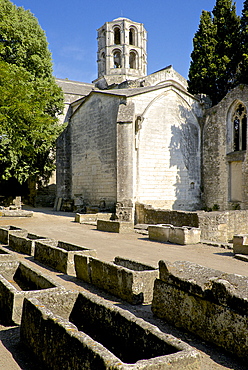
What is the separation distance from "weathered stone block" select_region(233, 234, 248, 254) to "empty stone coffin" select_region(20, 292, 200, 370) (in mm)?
5908

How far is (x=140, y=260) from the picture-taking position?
295 inches

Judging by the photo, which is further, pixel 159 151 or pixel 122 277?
pixel 159 151

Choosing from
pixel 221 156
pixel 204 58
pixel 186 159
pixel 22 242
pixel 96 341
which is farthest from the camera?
pixel 204 58

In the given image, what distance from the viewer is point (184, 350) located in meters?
2.56

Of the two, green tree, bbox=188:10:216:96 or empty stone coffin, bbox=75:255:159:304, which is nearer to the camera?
empty stone coffin, bbox=75:255:159:304

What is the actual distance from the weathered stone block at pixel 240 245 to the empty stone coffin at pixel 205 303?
4.81 m

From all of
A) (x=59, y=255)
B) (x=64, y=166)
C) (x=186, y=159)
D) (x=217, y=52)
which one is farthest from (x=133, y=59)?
(x=59, y=255)

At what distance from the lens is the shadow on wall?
1997cm

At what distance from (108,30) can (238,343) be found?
4454 centimetres

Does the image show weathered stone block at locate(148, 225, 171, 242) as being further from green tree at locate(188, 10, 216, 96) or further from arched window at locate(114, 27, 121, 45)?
arched window at locate(114, 27, 121, 45)

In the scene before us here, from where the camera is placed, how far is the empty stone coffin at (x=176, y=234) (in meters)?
10.1

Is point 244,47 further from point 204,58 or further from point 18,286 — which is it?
point 18,286

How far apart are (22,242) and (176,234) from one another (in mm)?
4729

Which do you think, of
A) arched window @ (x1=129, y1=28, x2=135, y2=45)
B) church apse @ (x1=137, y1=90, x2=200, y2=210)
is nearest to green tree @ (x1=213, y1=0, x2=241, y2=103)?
church apse @ (x1=137, y1=90, x2=200, y2=210)
